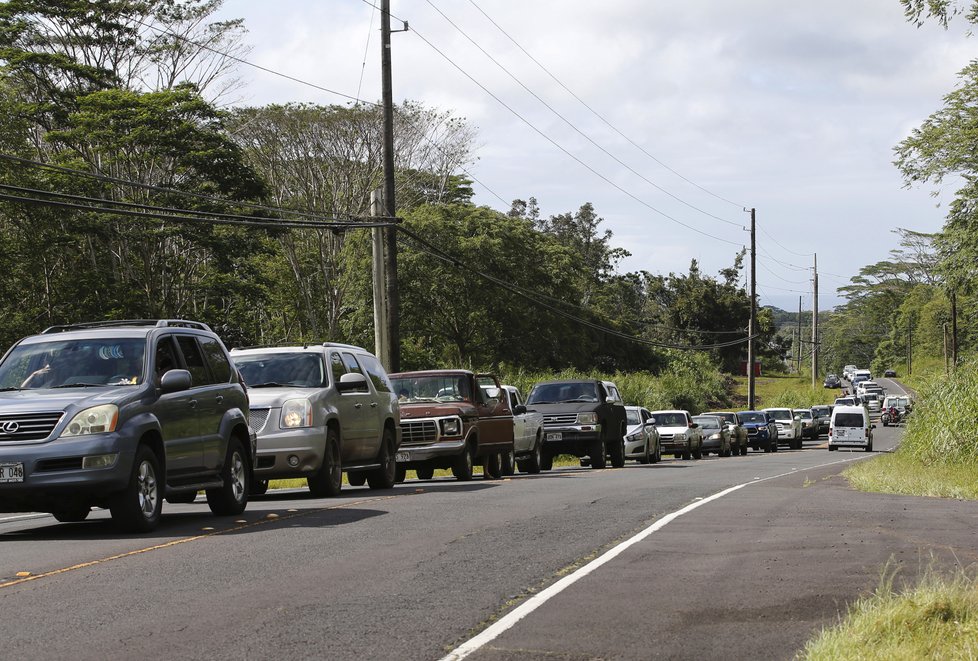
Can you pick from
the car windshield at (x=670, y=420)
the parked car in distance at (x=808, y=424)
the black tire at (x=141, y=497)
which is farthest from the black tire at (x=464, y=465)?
the parked car in distance at (x=808, y=424)

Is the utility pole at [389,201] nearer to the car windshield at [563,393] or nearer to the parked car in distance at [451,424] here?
→ the car windshield at [563,393]

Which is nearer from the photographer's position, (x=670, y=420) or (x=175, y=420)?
(x=175, y=420)

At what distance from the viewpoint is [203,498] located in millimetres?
19188

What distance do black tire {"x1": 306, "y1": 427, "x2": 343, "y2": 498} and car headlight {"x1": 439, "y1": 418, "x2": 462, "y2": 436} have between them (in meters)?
4.56

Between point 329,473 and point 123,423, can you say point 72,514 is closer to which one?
point 123,423

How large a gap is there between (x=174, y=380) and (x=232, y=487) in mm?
2197

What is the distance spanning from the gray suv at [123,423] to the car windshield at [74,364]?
0.03 ft

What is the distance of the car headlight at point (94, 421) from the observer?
11.7 metres

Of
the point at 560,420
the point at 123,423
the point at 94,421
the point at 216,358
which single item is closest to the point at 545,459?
the point at 560,420

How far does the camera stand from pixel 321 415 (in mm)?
17188

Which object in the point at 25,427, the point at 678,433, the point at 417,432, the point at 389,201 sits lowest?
the point at 678,433

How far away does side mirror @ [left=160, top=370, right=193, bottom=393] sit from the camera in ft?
41.1

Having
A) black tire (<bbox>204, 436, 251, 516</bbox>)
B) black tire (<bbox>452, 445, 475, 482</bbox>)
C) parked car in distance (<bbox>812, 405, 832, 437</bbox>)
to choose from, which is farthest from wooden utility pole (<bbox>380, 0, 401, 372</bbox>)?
parked car in distance (<bbox>812, 405, 832, 437</bbox>)

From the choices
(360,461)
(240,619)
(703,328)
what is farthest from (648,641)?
(703,328)
